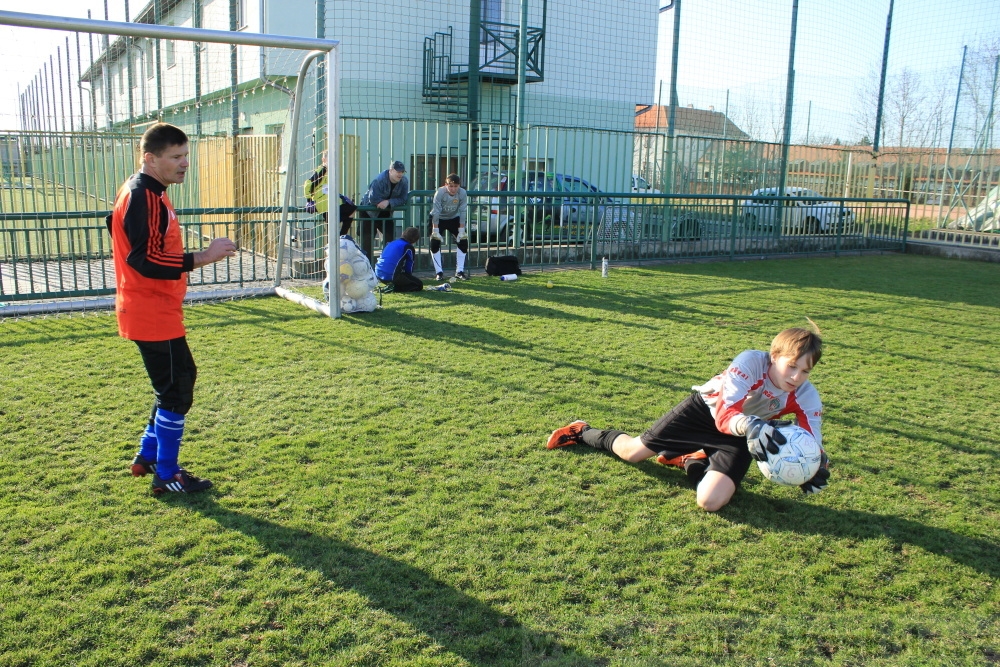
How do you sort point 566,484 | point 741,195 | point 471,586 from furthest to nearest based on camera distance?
point 741,195, point 566,484, point 471,586

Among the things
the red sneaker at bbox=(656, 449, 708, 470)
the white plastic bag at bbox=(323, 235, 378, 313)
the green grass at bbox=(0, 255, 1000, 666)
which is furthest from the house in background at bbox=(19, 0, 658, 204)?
the red sneaker at bbox=(656, 449, 708, 470)

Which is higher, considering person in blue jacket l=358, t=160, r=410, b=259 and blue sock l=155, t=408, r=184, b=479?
person in blue jacket l=358, t=160, r=410, b=259

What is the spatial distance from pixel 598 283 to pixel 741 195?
208 inches

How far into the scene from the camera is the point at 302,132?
400 inches

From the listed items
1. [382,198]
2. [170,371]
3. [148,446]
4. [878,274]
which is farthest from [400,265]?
[878,274]

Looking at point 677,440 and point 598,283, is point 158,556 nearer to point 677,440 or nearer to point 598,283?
point 677,440

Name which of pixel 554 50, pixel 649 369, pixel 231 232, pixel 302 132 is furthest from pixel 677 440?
pixel 554 50

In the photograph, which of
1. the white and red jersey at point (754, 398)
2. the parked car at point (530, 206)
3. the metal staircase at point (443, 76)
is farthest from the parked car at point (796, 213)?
the white and red jersey at point (754, 398)

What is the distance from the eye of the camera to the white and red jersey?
374 cm

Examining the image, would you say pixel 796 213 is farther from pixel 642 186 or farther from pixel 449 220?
pixel 449 220

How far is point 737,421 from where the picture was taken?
3662 millimetres

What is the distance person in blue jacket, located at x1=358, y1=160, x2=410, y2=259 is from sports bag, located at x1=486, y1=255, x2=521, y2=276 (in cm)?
159

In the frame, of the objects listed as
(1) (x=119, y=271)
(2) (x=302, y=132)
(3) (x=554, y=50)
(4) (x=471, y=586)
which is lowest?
(4) (x=471, y=586)

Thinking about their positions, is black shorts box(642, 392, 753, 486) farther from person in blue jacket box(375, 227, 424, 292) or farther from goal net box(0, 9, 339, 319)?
person in blue jacket box(375, 227, 424, 292)
